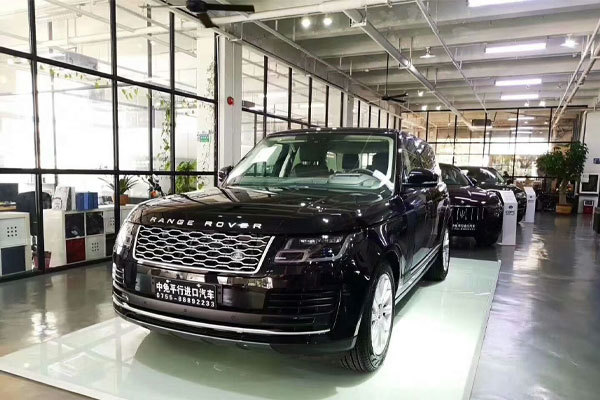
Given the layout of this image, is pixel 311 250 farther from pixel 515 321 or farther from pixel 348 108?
pixel 348 108

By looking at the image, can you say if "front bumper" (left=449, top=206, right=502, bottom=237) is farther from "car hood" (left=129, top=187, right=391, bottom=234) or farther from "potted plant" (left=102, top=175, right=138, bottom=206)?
"potted plant" (left=102, top=175, right=138, bottom=206)

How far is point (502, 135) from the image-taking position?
17.9 metres

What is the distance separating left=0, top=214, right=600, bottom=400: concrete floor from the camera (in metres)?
2.54

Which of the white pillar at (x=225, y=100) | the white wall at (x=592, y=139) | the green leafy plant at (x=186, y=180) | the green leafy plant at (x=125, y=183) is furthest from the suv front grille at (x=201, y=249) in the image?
the white wall at (x=592, y=139)

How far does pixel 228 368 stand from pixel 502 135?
59.1 ft

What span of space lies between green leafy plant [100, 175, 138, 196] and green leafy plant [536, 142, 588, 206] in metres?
13.5

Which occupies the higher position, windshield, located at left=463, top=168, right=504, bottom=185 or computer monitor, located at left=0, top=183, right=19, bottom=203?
windshield, located at left=463, top=168, right=504, bottom=185

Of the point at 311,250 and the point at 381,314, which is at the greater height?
the point at 311,250

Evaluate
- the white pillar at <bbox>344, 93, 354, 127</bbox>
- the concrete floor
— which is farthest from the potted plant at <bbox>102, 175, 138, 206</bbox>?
the white pillar at <bbox>344, 93, 354, 127</bbox>

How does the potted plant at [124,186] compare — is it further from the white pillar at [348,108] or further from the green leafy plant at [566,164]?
the green leafy plant at [566,164]

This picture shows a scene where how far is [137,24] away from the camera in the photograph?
24.5 feet

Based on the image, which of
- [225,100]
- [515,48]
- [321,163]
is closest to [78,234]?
[225,100]

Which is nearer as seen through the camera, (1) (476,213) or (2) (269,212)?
(2) (269,212)

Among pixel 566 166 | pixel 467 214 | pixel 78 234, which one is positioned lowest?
pixel 78 234
